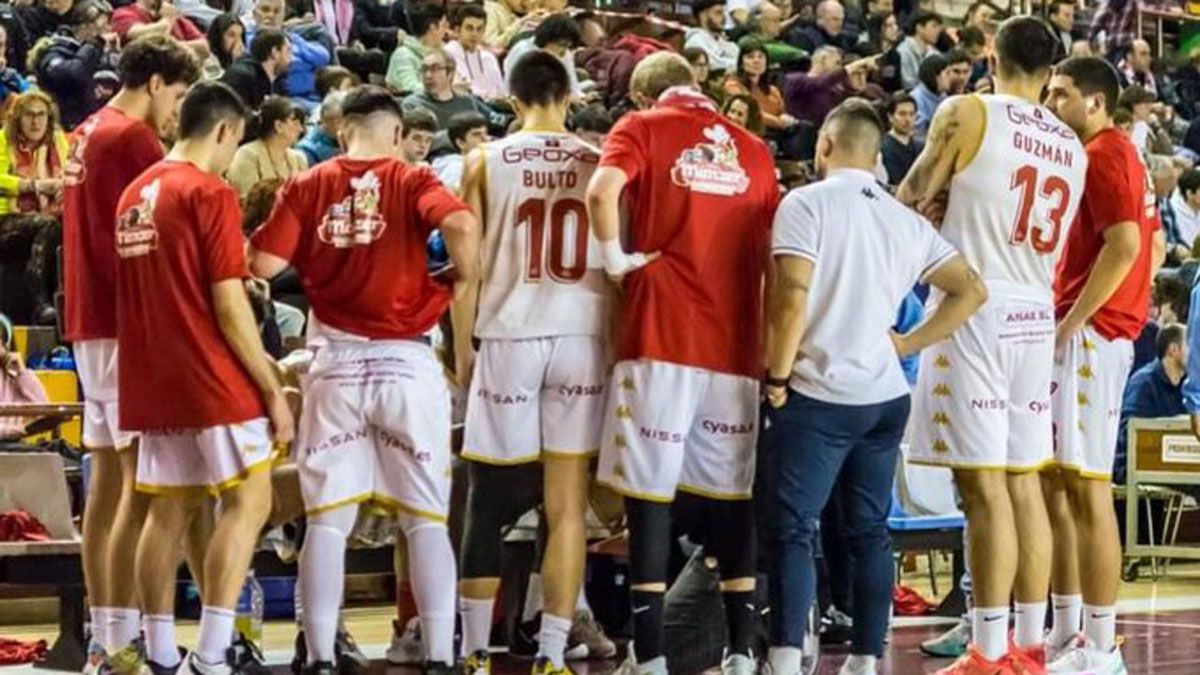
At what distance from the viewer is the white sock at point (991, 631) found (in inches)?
305

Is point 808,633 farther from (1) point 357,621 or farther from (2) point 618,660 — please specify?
(1) point 357,621

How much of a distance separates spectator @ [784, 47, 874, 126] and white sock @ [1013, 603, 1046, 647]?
11.2 m

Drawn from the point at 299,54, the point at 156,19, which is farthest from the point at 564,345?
the point at 156,19

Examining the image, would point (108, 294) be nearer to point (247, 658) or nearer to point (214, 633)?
point (214, 633)

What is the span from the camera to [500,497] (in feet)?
25.5

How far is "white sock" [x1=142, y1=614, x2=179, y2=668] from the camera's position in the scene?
7418 millimetres

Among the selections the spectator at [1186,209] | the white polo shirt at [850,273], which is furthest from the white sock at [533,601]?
the spectator at [1186,209]

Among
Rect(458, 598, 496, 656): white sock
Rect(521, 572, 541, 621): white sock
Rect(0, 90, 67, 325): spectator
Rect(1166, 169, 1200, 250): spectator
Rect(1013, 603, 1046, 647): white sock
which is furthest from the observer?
Rect(1166, 169, 1200, 250): spectator

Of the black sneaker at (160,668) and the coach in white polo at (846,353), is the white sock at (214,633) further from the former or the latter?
the coach in white polo at (846,353)

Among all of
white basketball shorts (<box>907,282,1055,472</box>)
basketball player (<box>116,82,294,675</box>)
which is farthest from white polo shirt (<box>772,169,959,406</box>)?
basketball player (<box>116,82,294,675</box>)

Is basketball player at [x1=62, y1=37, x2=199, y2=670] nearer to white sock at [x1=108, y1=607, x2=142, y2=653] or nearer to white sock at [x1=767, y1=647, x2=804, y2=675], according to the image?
white sock at [x1=108, y1=607, x2=142, y2=653]

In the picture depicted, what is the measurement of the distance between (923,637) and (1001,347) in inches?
87.1

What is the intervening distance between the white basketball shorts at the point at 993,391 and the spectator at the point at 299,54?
8185 millimetres

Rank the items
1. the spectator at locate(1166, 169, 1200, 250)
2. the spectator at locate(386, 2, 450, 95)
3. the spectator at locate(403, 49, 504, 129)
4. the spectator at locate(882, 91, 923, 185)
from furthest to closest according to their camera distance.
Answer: the spectator at locate(1166, 169, 1200, 250), the spectator at locate(882, 91, 923, 185), the spectator at locate(386, 2, 450, 95), the spectator at locate(403, 49, 504, 129)
